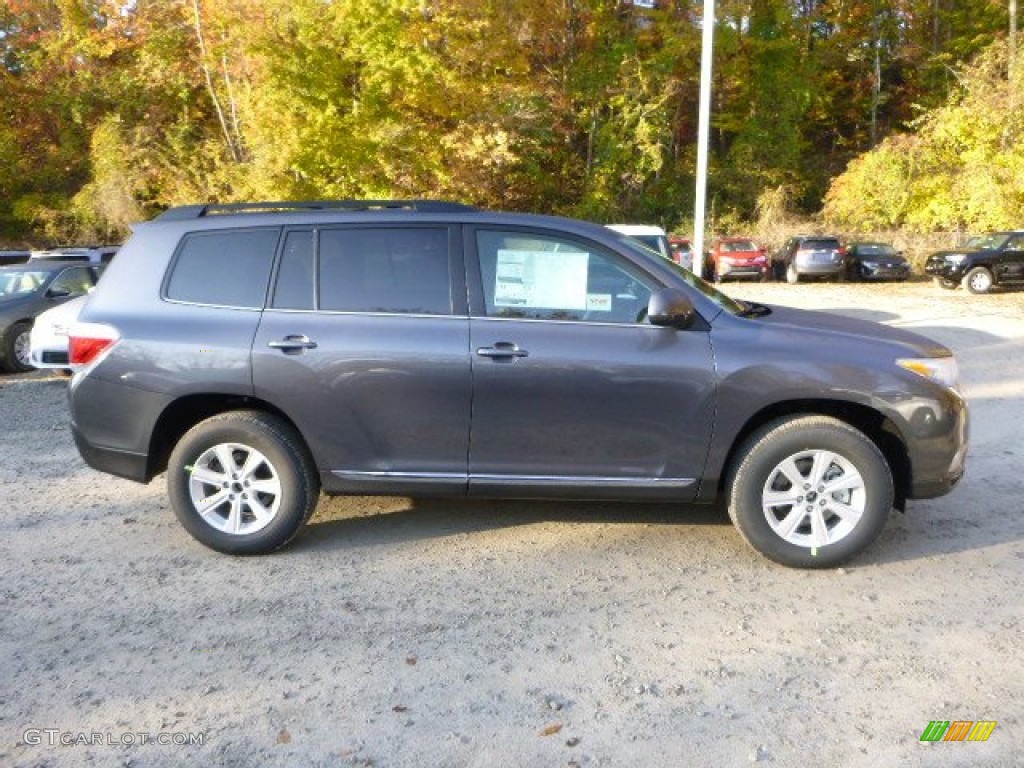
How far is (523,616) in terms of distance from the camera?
3871mm

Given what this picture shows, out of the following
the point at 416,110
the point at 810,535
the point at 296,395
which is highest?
the point at 416,110

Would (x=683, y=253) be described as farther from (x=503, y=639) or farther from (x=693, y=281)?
(x=503, y=639)

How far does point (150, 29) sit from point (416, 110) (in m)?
14.9

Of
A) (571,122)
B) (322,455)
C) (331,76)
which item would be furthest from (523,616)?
(571,122)

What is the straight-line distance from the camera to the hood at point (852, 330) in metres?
4.44

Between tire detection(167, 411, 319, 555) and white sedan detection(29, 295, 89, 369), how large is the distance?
635 centimetres

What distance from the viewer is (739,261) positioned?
27.9 metres

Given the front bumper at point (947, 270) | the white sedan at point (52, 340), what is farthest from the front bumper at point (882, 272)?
the white sedan at point (52, 340)

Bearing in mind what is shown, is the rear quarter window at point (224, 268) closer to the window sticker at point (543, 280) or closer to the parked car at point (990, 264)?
the window sticker at point (543, 280)

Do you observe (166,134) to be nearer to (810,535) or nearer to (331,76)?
(331,76)

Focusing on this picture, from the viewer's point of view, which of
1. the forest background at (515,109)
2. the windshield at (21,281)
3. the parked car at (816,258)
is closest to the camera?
the windshield at (21,281)

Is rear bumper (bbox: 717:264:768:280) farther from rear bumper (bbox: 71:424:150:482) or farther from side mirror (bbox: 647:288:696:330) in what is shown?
rear bumper (bbox: 71:424:150:482)

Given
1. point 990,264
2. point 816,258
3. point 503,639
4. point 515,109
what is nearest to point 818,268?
point 816,258

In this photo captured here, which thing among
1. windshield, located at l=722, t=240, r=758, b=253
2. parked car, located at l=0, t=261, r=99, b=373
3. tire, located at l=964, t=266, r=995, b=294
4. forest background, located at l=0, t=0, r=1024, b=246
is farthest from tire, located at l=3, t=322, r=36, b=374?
windshield, located at l=722, t=240, r=758, b=253
